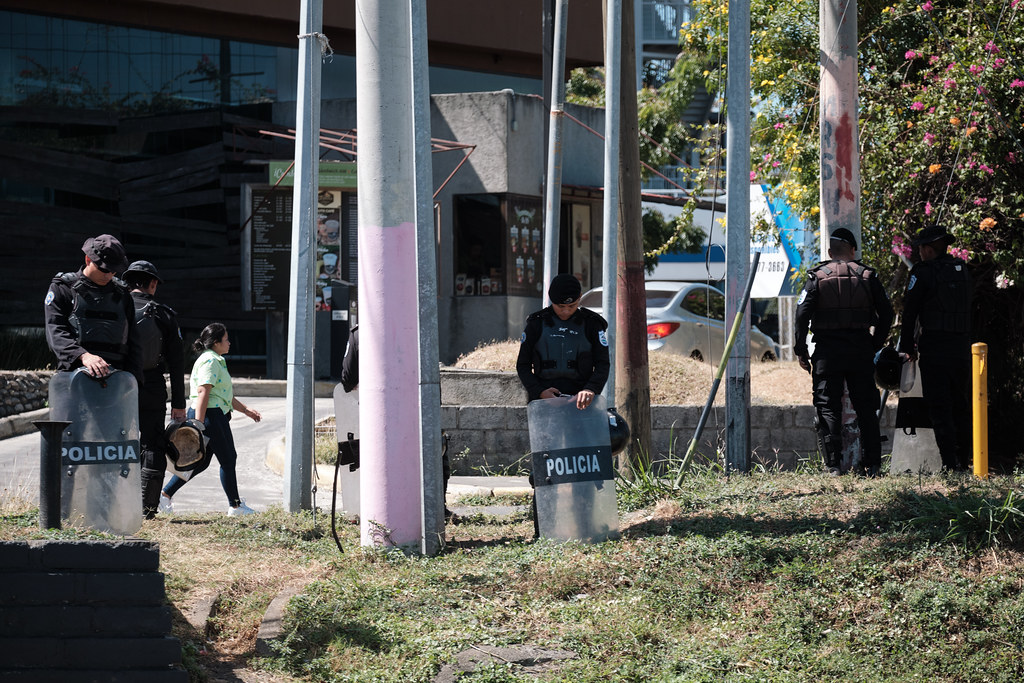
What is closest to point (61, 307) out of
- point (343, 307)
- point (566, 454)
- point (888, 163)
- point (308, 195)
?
point (308, 195)

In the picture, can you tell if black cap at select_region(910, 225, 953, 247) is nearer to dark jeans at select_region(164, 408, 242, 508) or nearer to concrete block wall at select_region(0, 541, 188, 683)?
dark jeans at select_region(164, 408, 242, 508)

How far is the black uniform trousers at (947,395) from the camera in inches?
321

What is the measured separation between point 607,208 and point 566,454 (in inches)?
134

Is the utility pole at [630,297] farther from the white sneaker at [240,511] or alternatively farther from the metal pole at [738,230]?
the white sneaker at [240,511]

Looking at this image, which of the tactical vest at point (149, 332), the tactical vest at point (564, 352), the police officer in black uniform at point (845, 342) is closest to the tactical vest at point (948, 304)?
the police officer in black uniform at point (845, 342)

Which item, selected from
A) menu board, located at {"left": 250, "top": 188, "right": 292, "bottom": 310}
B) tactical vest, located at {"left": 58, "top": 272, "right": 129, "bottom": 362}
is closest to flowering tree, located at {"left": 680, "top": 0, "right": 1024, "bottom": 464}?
tactical vest, located at {"left": 58, "top": 272, "right": 129, "bottom": 362}

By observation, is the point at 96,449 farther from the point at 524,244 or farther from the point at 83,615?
the point at 524,244

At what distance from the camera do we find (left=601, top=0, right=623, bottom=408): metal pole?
9.29m

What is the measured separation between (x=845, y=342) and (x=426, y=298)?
312 cm

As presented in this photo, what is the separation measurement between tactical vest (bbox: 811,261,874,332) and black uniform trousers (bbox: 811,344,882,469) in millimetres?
185

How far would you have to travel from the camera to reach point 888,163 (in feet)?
38.1

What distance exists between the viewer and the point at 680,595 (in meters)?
5.72

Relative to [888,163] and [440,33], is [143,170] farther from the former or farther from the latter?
[888,163]

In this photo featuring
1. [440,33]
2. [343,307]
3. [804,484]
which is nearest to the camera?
[804,484]
